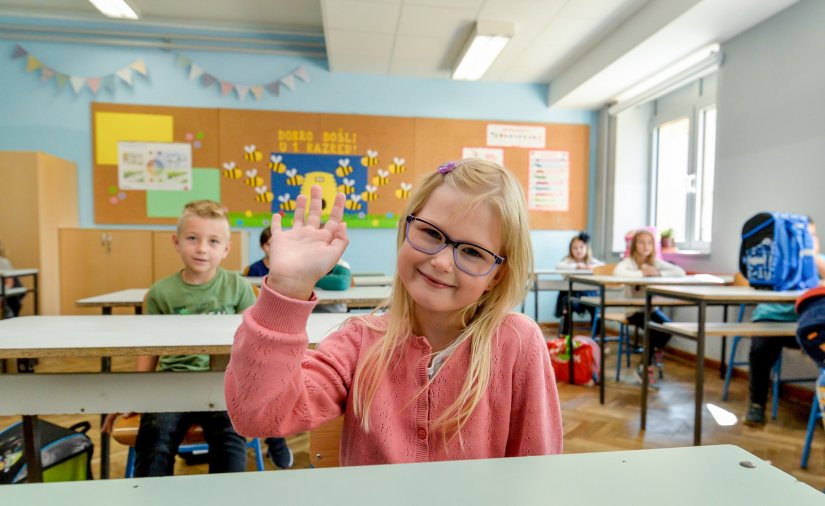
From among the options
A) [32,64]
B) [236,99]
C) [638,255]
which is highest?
[32,64]

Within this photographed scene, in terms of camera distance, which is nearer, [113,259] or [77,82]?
[113,259]

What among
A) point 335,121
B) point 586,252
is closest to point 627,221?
point 586,252

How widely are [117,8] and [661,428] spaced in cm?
472

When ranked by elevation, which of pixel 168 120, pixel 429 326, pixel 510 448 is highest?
pixel 168 120

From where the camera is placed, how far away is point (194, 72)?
4539 millimetres

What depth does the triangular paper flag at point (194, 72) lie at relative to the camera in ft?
14.9

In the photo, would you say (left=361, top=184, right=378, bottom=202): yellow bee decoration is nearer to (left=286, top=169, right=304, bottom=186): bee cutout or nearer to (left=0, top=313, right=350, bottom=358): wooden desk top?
(left=286, top=169, right=304, bottom=186): bee cutout

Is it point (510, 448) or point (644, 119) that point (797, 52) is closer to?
point (644, 119)

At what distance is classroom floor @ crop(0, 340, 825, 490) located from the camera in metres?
1.99

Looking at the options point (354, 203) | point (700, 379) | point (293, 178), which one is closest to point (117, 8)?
point (293, 178)

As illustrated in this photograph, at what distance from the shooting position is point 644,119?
4910 mm

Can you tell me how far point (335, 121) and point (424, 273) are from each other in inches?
169

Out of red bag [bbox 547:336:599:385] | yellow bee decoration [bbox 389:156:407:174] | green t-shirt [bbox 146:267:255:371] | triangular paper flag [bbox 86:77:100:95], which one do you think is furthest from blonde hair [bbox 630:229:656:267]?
triangular paper flag [bbox 86:77:100:95]

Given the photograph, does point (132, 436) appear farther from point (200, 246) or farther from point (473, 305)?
point (473, 305)
